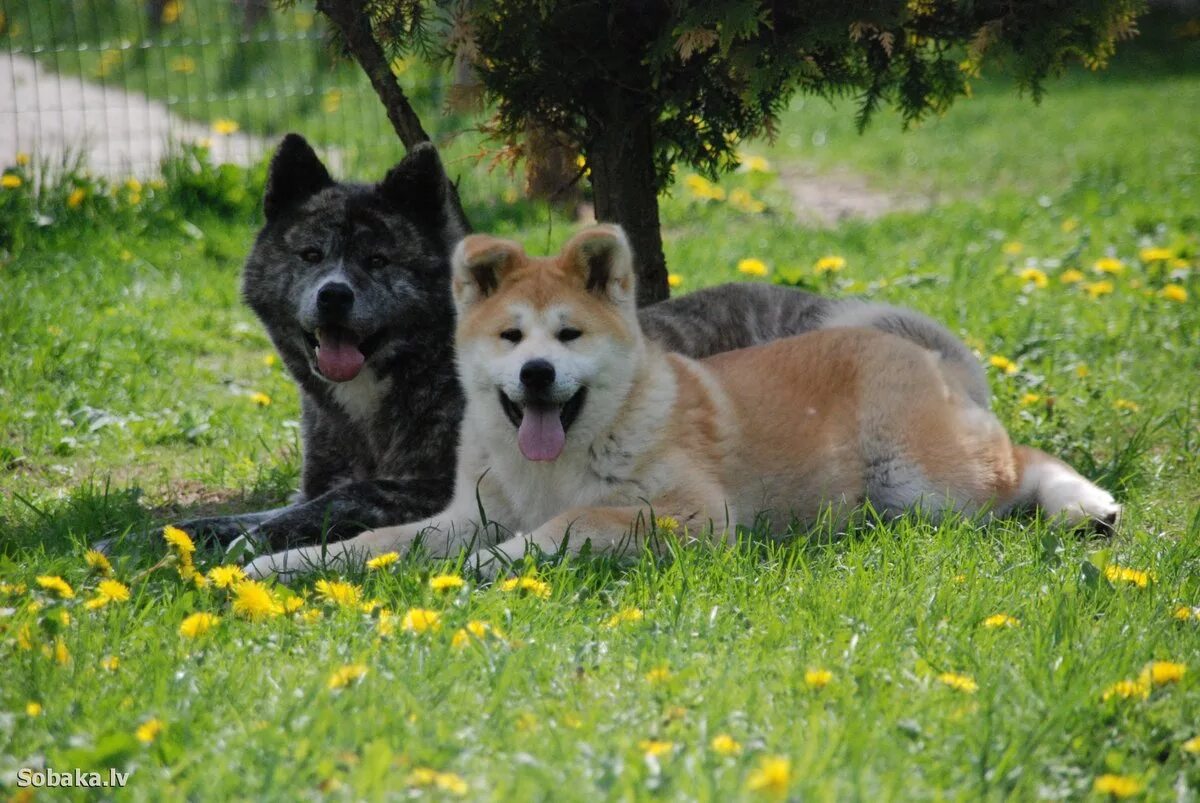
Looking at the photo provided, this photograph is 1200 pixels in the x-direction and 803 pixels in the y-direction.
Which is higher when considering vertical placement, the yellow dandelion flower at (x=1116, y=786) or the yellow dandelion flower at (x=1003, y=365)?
the yellow dandelion flower at (x=1003, y=365)

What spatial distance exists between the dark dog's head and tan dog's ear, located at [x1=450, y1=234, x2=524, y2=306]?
594mm

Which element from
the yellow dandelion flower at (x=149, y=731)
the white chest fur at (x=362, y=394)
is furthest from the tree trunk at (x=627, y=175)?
the yellow dandelion flower at (x=149, y=731)

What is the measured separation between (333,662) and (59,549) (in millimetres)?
1415

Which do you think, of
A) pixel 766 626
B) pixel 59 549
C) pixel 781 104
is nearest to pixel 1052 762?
pixel 766 626

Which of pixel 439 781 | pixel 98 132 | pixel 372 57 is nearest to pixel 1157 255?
pixel 372 57

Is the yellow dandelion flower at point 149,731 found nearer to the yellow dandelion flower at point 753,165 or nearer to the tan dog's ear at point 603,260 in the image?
the tan dog's ear at point 603,260

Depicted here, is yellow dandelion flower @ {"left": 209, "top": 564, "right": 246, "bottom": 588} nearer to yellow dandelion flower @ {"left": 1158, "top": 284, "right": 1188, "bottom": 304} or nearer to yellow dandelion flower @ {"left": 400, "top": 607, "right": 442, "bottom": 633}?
yellow dandelion flower @ {"left": 400, "top": 607, "right": 442, "bottom": 633}

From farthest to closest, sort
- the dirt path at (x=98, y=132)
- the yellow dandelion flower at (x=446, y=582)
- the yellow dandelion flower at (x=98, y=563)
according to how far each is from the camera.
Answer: the dirt path at (x=98, y=132), the yellow dandelion flower at (x=98, y=563), the yellow dandelion flower at (x=446, y=582)

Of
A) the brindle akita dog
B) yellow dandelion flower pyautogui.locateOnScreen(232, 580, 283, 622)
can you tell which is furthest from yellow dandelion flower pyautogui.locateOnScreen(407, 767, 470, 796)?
the brindle akita dog

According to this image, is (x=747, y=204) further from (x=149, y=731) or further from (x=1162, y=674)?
(x=149, y=731)

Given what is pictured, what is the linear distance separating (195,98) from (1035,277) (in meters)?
7.25

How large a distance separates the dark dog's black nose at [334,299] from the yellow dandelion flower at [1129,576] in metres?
2.62

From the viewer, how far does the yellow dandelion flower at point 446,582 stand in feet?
11.0

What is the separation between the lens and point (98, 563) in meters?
3.50
